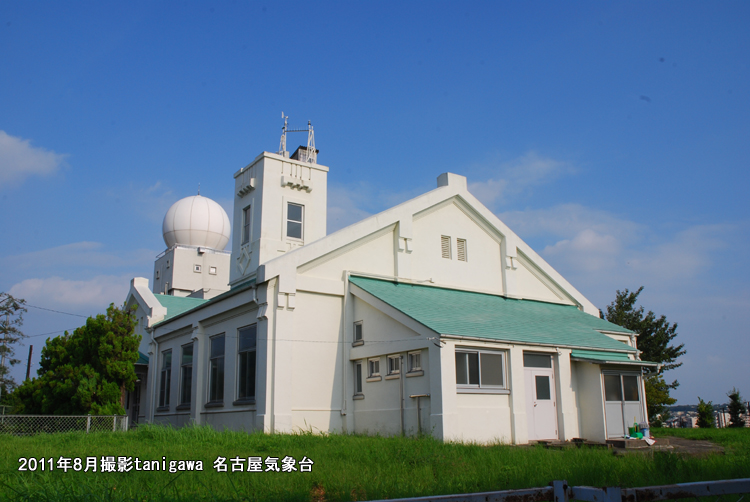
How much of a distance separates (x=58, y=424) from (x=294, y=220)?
1145cm

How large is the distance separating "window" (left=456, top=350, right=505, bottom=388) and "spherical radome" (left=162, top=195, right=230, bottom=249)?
2727cm

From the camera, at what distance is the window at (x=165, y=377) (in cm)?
2581

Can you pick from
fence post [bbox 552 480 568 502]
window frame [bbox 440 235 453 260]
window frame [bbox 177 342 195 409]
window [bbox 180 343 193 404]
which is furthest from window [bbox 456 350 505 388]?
fence post [bbox 552 480 568 502]

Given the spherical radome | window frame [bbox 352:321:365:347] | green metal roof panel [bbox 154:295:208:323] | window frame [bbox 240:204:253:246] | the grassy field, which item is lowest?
the grassy field

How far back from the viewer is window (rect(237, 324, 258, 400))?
64.0 ft

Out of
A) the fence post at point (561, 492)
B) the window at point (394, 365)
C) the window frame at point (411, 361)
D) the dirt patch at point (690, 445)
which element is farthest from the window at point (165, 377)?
the fence post at point (561, 492)

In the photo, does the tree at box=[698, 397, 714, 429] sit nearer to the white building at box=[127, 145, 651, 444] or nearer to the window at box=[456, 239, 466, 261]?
the white building at box=[127, 145, 651, 444]

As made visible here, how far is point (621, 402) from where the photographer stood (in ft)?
64.5

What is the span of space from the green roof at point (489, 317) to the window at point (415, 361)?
1077mm

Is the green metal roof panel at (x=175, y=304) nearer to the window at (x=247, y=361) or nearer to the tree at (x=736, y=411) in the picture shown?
the window at (x=247, y=361)

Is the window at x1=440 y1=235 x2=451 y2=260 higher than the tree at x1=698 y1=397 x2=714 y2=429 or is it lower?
higher

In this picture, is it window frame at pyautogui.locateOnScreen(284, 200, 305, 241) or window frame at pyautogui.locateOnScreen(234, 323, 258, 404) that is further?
window frame at pyautogui.locateOnScreen(284, 200, 305, 241)

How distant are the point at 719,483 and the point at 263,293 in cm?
1545

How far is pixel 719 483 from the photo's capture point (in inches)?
174
